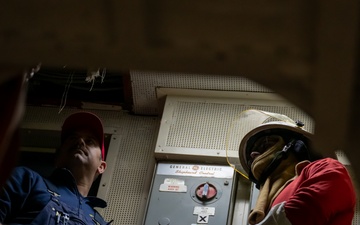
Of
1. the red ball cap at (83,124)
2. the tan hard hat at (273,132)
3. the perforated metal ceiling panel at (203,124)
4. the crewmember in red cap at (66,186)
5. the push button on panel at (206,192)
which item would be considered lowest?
the crewmember in red cap at (66,186)

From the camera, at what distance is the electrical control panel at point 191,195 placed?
5.55 meters

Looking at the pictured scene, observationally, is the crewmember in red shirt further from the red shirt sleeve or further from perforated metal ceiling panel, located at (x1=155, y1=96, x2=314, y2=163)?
perforated metal ceiling panel, located at (x1=155, y1=96, x2=314, y2=163)

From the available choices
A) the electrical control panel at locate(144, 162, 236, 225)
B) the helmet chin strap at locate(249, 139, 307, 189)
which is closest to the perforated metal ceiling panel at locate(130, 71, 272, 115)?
the electrical control panel at locate(144, 162, 236, 225)

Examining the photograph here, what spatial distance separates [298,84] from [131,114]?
511 cm

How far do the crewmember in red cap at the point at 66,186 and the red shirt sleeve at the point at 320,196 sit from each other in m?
1.18

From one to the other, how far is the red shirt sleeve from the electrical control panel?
48.8 inches

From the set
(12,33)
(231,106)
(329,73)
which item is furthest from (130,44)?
(231,106)

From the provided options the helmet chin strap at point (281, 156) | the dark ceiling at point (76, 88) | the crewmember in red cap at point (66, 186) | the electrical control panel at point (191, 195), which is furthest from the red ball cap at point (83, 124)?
the helmet chin strap at point (281, 156)

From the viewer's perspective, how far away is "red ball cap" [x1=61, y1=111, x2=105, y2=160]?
547 centimetres

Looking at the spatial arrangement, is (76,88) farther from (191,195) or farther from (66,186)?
(66,186)

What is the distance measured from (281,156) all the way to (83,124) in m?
1.46

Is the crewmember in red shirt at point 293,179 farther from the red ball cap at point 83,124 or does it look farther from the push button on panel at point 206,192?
the red ball cap at point 83,124

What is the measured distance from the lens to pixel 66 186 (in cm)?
482

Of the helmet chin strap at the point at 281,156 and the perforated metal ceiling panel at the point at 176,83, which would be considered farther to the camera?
the perforated metal ceiling panel at the point at 176,83
